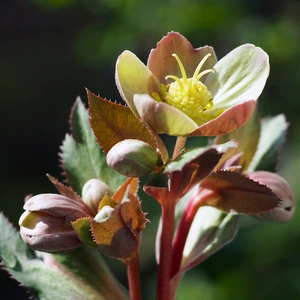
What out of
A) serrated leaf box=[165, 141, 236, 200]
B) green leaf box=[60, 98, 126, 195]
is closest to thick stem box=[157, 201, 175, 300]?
serrated leaf box=[165, 141, 236, 200]

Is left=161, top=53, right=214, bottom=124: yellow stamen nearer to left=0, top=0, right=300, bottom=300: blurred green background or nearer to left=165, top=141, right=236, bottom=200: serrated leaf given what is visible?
left=165, top=141, right=236, bottom=200: serrated leaf

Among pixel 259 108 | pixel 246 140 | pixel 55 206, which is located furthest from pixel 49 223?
pixel 259 108

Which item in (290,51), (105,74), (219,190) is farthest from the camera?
(105,74)

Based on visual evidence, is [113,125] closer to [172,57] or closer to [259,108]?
[172,57]

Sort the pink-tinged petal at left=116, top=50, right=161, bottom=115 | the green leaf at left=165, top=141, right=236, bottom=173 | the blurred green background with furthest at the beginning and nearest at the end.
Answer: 1. the blurred green background
2. the pink-tinged petal at left=116, top=50, right=161, bottom=115
3. the green leaf at left=165, top=141, right=236, bottom=173

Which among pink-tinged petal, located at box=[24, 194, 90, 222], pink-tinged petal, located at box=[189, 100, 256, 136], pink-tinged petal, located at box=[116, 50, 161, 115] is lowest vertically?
pink-tinged petal, located at box=[24, 194, 90, 222]

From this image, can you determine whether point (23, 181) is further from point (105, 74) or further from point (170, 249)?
point (170, 249)

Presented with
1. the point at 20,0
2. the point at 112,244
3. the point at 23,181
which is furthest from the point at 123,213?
the point at 20,0
